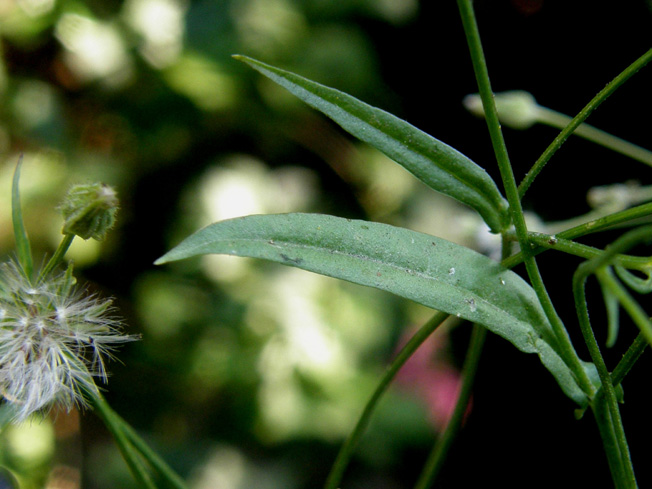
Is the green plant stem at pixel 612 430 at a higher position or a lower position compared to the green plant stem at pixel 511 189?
lower

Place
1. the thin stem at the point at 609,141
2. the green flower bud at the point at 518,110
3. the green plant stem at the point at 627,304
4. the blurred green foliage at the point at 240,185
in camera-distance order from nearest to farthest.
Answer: the green plant stem at the point at 627,304, the thin stem at the point at 609,141, the green flower bud at the point at 518,110, the blurred green foliage at the point at 240,185

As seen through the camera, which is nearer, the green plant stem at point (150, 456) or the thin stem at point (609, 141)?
the green plant stem at point (150, 456)

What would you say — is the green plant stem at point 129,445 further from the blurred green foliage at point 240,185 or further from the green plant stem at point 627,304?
the blurred green foliage at point 240,185

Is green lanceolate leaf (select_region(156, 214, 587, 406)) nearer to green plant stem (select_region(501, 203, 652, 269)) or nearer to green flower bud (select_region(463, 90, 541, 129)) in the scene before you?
green plant stem (select_region(501, 203, 652, 269))

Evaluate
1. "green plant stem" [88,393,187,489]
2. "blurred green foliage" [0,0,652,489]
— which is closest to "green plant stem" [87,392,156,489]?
"green plant stem" [88,393,187,489]

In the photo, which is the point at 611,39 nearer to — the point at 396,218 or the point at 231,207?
the point at 396,218

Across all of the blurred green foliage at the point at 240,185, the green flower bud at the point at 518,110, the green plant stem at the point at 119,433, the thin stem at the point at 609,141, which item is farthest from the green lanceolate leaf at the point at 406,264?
the blurred green foliage at the point at 240,185

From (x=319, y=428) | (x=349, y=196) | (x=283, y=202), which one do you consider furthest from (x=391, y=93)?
(x=319, y=428)

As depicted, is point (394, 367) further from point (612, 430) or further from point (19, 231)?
point (19, 231)
